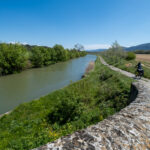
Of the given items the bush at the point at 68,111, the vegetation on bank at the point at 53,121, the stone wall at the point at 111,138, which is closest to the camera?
the stone wall at the point at 111,138

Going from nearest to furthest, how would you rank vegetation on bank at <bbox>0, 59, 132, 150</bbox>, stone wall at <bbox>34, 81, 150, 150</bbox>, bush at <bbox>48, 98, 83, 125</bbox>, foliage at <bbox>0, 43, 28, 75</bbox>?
1. stone wall at <bbox>34, 81, 150, 150</bbox>
2. vegetation on bank at <bbox>0, 59, 132, 150</bbox>
3. bush at <bbox>48, 98, 83, 125</bbox>
4. foliage at <bbox>0, 43, 28, 75</bbox>

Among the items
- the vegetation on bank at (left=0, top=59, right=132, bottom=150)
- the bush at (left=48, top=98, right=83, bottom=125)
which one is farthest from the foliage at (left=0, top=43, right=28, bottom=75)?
the bush at (left=48, top=98, right=83, bottom=125)

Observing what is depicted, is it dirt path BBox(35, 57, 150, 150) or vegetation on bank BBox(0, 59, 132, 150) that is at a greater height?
dirt path BBox(35, 57, 150, 150)

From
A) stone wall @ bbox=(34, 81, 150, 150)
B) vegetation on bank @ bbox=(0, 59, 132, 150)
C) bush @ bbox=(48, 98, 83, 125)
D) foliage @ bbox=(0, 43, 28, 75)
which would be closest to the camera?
stone wall @ bbox=(34, 81, 150, 150)

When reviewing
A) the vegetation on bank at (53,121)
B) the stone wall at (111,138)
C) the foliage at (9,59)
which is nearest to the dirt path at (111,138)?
the stone wall at (111,138)

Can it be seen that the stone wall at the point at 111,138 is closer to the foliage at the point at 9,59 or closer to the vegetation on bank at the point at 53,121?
the vegetation on bank at the point at 53,121

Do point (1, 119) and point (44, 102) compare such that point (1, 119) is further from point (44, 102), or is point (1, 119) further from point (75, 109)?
point (75, 109)

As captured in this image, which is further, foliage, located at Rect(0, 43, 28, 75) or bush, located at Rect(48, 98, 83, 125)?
A: foliage, located at Rect(0, 43, 28, 75)

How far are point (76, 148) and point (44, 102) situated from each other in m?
7.20

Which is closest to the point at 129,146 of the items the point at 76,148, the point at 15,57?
the point at 76,148

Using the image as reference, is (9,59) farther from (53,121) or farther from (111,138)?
(111,138)

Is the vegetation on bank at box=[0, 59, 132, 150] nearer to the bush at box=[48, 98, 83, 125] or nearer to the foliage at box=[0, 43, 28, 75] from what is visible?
the bush at box=[48, 98, 83, 125]

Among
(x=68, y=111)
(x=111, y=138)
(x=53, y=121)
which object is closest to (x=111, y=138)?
(x=111, y=138)

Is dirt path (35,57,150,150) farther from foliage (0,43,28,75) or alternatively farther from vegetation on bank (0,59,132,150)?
foliage (0,43,28,75)
